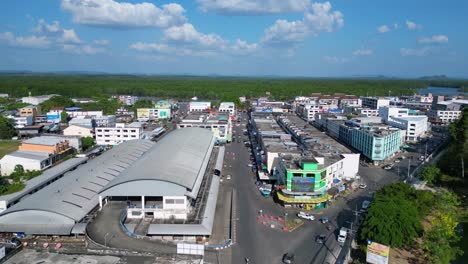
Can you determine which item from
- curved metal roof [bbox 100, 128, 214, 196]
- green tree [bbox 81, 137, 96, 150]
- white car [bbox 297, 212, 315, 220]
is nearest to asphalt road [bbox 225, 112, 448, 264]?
white car [bbox 297, 212, 315, 220]

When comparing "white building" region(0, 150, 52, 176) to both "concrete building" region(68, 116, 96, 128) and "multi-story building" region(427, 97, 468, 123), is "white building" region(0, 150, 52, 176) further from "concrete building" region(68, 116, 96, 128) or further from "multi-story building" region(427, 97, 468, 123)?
"multi-story building" region(427, 97, 468, 123)

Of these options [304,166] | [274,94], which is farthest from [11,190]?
[274,94]

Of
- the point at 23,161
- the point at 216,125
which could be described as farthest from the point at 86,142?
the point at 216,125

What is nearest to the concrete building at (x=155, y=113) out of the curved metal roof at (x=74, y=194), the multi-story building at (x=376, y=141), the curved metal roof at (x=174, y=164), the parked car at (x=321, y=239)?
the curved metal roof at (x=174, y=164)

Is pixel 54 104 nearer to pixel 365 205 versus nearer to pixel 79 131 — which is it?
pixel 79 131

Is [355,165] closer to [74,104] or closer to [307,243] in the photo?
[307,243]

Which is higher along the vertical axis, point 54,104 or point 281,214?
point 54,104

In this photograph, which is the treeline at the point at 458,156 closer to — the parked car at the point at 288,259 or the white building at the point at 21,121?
the parked car at the point at 288,259
